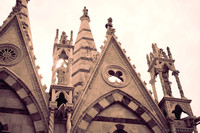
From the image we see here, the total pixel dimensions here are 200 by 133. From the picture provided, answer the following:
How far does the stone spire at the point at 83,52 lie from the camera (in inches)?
612

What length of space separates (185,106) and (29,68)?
588cm

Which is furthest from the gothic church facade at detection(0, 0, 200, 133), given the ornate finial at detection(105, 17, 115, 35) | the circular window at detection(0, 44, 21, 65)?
the ornate finial at detection(105, 17, 115, 35)

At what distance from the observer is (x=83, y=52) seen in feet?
55.8

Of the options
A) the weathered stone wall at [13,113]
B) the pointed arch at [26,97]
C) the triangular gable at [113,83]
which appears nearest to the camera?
the weathered stone wall at [13,113]

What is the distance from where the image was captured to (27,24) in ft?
53.2

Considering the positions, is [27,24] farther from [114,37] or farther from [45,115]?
[45,115]

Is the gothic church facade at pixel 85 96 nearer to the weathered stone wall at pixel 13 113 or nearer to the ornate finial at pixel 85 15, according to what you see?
the weathered stone wall at pixel 13 113

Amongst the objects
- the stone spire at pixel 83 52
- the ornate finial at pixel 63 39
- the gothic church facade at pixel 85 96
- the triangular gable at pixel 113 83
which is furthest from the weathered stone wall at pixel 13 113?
the stone spire at pixel 83 52

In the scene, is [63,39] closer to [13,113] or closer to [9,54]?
[9,54]

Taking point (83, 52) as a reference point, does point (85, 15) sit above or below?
above

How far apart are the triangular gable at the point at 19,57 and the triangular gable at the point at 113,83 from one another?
1.55 m

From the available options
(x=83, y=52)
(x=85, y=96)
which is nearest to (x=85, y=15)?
(x=83, y=52)

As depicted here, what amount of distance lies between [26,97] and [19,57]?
1737 mm

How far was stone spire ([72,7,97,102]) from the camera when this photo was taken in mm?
15536
